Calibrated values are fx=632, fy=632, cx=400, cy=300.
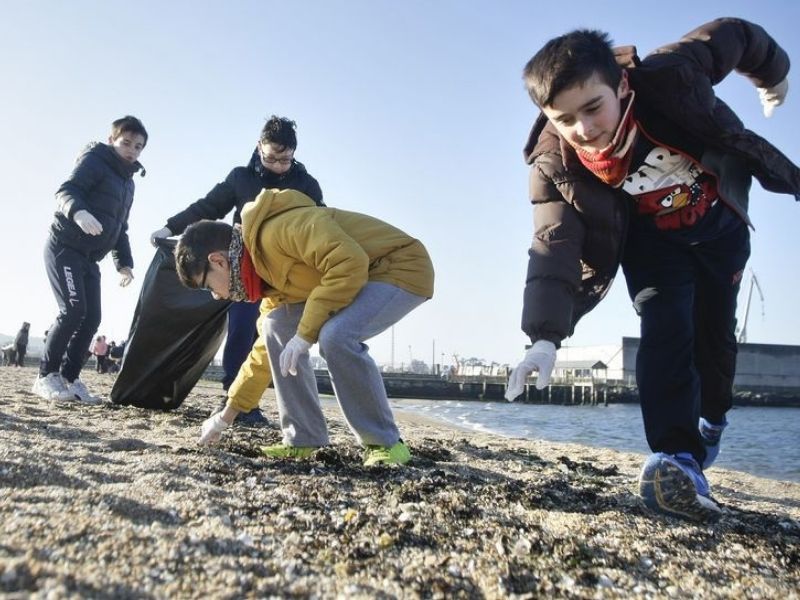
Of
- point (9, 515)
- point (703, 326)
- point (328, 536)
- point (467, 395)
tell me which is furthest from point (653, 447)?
point (467, 395)

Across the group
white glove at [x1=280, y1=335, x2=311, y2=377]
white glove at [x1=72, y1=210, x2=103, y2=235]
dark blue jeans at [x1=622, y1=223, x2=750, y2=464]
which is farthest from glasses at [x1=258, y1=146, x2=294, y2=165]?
dark blue jeans at [x1=622, y1=223, x2=750, y2=464]

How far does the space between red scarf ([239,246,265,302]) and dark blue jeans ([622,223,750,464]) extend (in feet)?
5.64

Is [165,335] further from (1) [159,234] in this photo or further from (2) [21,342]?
(2) [21,342]

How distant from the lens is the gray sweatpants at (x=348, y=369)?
2.98m

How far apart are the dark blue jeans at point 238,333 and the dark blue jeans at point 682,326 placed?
272 cm

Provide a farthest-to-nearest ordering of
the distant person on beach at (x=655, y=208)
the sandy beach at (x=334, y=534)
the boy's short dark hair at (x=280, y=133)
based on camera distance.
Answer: the boy's short dark hair at (x=280, y=133), the distant person on beach at (x=655, y=208), the sandy beach at (x=334, y=534)

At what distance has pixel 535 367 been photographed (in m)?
→ 2.31

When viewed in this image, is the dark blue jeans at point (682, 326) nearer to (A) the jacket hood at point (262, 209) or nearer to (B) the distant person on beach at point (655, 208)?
(B) the distant person on beach at point (655, 208)

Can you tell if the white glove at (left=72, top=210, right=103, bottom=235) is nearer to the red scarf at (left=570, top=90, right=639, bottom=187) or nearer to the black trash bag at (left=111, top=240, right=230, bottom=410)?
the black trash bag at (left=111, top=240, right=230, bottom=410)

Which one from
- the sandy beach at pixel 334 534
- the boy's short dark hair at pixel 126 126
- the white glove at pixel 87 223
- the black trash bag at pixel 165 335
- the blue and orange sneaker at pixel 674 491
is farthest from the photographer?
the boy's short dark hair at pixel 126 126

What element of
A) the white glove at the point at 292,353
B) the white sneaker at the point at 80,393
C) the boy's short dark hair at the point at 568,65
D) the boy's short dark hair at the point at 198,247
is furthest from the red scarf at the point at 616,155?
the white sneaker at the point at 80,393

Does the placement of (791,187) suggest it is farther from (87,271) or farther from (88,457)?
(87,271)

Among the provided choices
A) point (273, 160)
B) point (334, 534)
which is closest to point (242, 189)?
point (273, 160)

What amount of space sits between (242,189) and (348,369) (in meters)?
2.10
